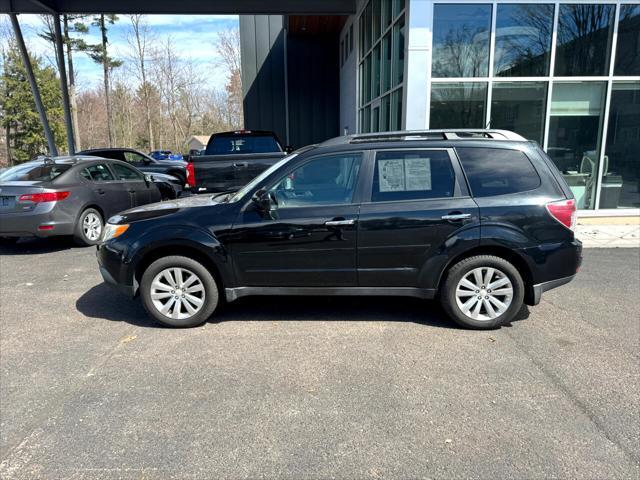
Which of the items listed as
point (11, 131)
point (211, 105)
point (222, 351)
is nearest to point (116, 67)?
point (11, 131)

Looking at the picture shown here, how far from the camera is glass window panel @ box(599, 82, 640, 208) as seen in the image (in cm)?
923

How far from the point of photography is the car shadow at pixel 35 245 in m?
7.66

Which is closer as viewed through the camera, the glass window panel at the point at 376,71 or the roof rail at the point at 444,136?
the roof rail at the point at 444,136

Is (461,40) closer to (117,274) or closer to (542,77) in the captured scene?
(542,77)

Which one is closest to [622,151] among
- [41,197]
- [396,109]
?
[396,109]

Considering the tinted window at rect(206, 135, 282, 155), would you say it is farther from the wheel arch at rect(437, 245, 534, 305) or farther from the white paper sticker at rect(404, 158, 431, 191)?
the wheel arch at rect(437, 245, 534, 305)

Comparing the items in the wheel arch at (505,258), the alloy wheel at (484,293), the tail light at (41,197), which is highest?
the tail light at (41,197)

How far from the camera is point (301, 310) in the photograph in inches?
186

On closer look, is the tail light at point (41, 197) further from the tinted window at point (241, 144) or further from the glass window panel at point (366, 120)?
the glass window panel at point (366, 120)

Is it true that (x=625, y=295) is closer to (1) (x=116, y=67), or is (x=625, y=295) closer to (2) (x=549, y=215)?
(2) (x=549, y=215)

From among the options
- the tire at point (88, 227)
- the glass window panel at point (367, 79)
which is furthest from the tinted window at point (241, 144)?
the glass window panel at point (367, 79)

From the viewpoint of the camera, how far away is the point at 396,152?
4.16 m

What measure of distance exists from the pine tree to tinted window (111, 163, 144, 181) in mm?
36145

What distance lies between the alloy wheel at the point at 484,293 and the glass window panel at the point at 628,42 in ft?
25.4
